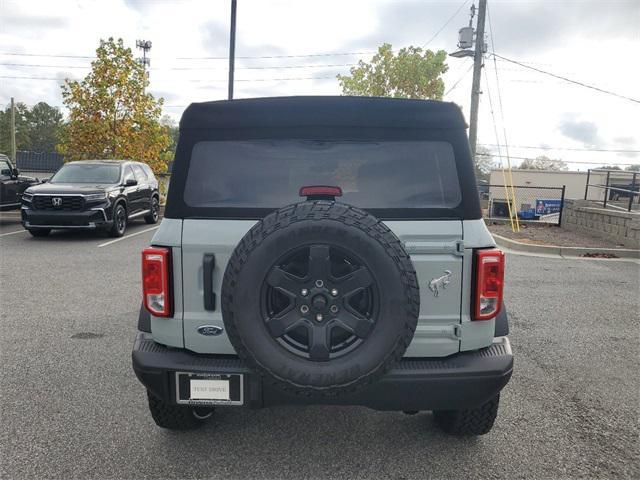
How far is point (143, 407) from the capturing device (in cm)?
336

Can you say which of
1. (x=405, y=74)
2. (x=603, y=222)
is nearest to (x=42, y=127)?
(x=405, y=74)

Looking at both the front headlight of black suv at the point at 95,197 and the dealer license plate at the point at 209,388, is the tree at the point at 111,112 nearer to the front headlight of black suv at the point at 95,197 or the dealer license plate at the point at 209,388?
the front headlight of black suv at the point at 95,197

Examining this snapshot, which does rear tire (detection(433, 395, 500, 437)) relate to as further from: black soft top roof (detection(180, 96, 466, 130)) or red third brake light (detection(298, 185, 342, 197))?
black soft top roof (detection(180, 96, 466, 130))

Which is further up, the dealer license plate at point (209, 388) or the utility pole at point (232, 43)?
the utility pole at point (232, 43)

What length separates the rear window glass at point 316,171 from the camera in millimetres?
2545

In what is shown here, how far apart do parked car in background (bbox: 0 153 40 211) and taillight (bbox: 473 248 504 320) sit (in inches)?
534

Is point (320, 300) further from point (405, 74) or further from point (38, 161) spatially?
point (38, 161)

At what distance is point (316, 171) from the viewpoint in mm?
2592

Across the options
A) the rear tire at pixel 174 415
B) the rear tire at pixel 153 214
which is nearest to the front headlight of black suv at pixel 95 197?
the rear tire at pixel 153 214

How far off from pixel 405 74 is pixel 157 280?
36.1 metres

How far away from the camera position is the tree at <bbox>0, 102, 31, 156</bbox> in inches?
3292

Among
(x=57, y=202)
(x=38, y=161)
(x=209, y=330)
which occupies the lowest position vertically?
(x=38, y=161)

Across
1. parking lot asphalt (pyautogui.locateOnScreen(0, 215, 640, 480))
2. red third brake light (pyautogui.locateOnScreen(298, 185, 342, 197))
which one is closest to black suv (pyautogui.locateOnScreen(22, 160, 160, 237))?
parking lot asphalt (pyautogui.locateOnScreen(0, 215, 640, 480))

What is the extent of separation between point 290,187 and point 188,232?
56 centimetres
